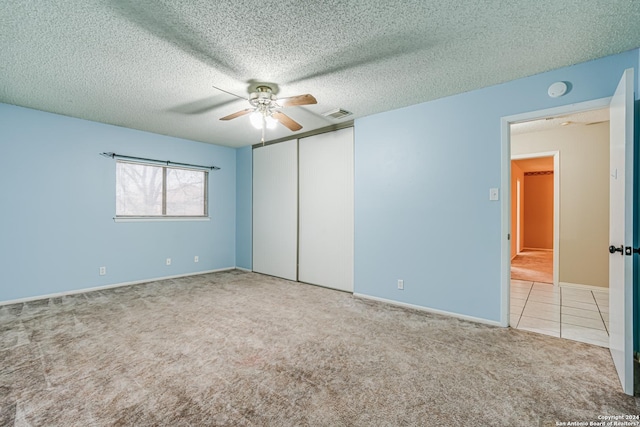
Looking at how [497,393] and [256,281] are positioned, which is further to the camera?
[256,281]

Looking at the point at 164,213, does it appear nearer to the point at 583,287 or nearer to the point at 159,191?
the point at 159,191

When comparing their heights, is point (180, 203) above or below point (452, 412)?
above

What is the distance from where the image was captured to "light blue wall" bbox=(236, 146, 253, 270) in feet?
19.0

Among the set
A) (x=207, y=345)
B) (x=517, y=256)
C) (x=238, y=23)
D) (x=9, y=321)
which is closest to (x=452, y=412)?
(x=207, y=345)

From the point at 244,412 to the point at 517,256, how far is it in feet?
26.5

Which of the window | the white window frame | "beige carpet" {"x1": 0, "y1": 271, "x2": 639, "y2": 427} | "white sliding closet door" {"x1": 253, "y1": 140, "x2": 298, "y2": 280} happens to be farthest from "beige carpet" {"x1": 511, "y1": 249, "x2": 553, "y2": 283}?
the window

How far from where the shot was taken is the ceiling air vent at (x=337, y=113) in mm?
3736

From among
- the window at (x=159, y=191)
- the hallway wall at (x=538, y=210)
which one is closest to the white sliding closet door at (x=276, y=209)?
the window at (x=159, y=191)

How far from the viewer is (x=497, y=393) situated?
1832mm

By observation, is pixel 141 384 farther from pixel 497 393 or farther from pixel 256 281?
pixel 256 281

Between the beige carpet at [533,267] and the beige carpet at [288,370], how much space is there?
304cm

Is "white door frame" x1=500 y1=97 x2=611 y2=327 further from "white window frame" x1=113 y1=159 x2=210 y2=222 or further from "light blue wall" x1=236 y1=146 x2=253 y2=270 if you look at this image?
"white window frame" x1=113 y1=159 x2=210 y2=222

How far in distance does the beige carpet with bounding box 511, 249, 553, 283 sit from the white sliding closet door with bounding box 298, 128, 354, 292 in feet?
11.1

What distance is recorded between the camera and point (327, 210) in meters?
4.52
